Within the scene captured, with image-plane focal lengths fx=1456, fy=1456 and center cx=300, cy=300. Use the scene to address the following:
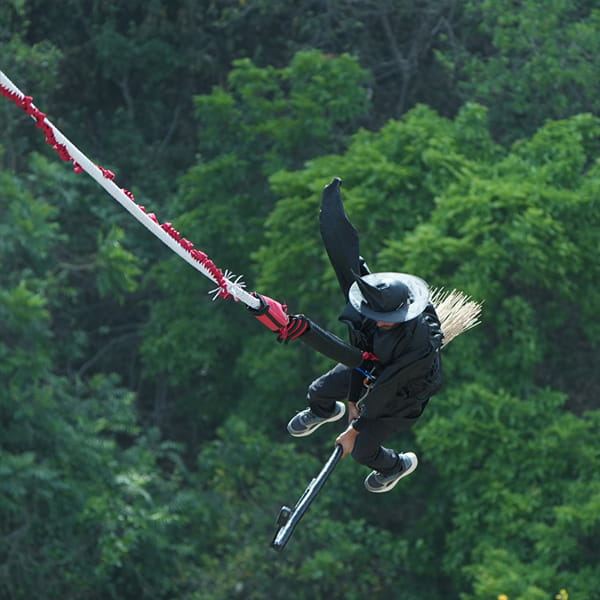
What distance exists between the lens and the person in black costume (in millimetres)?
5008

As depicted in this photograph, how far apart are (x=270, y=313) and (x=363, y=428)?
33.8 inches

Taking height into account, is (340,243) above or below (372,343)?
above

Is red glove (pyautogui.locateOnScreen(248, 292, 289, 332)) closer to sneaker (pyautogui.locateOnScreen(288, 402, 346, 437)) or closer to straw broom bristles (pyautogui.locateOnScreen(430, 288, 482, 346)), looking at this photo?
straw broom bristles (pyautogui.locateOnScreen(430, 288, 482, 346))

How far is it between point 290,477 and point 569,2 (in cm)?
567

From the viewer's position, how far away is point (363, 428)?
17.9 feet

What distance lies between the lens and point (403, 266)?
12.8 meters

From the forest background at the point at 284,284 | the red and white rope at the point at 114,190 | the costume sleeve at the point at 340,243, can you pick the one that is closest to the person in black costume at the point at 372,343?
the costume sleeve at the point at 340,243

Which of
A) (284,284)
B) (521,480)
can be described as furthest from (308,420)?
(284,284)

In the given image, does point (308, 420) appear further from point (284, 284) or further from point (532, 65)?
point (532, 65)

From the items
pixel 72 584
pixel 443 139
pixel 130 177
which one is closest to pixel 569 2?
pixel 443 139

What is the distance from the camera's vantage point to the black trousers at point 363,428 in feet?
17.7

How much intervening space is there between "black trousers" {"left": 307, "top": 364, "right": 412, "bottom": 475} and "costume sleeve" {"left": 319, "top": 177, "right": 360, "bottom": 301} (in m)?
0.36

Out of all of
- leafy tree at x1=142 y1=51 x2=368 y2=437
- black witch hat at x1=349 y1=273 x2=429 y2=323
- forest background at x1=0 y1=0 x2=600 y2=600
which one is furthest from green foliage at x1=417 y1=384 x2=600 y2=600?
black witch hat at x1=349 y1=273 x2=429 y2=323

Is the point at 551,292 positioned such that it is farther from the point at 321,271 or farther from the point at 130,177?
the point at 130,177
